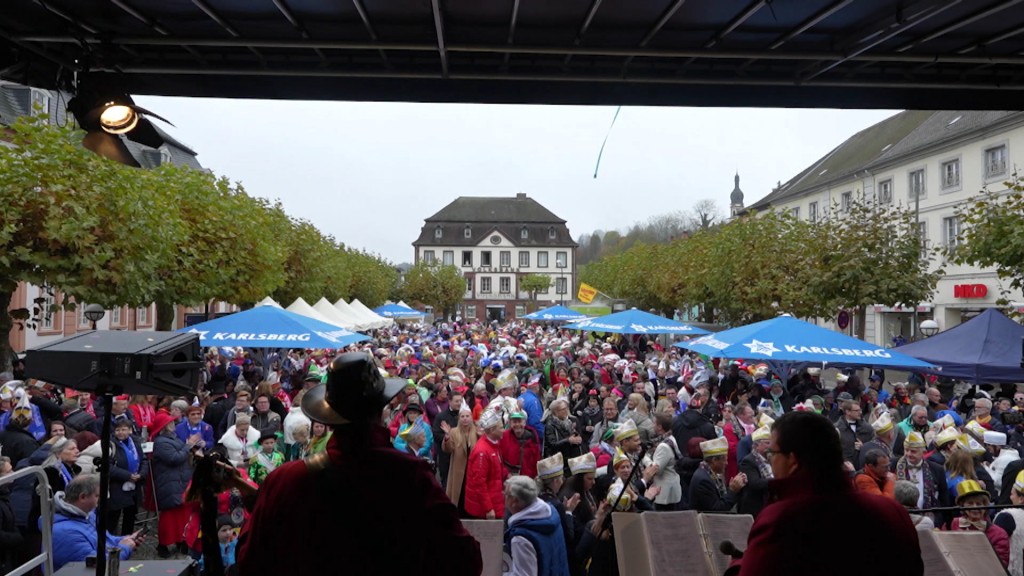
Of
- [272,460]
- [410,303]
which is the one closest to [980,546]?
[272,460]

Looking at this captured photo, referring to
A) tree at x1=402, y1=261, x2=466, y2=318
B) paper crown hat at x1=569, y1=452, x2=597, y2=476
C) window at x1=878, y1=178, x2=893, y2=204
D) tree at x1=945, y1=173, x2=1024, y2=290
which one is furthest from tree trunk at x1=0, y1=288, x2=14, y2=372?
tree at x1=402, y1=261, x2=466, y2=318

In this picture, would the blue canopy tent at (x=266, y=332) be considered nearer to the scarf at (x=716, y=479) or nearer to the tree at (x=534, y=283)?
the scarf at (x=716, y=479)

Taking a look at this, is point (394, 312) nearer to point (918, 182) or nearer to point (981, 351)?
point (918, 182)

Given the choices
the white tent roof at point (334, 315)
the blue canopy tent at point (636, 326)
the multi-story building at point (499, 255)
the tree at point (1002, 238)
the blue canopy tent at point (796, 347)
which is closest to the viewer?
the blue canopy tent at point (796, 347)

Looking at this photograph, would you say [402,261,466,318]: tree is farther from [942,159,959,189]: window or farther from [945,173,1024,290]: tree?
[945,173,1024,290]: tree

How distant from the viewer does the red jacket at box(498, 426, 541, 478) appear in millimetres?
8156

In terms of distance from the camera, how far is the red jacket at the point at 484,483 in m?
7.23

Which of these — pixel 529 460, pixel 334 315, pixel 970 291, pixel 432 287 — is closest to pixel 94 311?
pixel 529 460

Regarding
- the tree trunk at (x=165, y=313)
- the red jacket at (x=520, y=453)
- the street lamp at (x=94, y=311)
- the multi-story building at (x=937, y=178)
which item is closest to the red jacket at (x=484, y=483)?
the red jacket at (x=520, y=453)

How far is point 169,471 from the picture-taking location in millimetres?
8203

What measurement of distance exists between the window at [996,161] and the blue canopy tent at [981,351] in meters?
23.5

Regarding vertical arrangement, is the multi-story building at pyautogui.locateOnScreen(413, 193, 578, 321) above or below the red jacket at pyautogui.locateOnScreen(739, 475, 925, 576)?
above

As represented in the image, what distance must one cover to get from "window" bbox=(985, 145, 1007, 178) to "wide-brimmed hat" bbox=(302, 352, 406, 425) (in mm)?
38427

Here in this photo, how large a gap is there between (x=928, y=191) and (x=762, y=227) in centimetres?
1652
